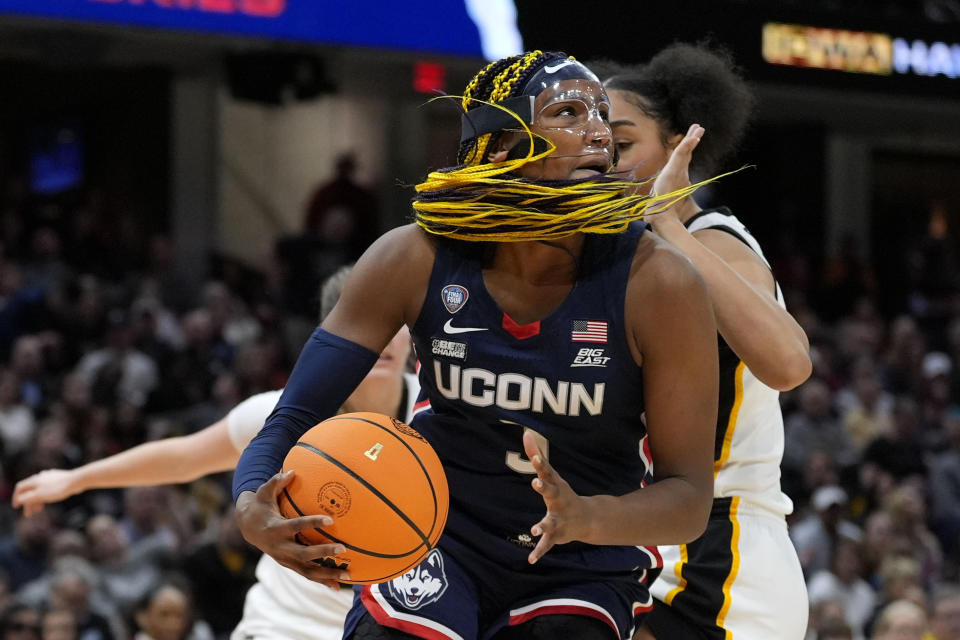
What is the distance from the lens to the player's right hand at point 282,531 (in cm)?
236

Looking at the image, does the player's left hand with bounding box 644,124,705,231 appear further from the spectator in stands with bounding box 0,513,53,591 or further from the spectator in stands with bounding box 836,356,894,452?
the spectator in stands with bounding box 836,356,894,452

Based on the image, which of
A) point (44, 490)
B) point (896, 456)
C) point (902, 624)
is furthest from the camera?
point (896, 456)

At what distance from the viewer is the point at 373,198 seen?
1263 centimetres

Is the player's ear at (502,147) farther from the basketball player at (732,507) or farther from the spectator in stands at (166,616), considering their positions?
the spectator in stands at (166,616)

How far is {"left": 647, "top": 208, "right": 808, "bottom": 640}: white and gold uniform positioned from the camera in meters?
3.23

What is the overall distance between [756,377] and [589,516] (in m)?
0.82

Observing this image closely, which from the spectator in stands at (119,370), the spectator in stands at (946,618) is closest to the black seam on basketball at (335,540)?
the spectator in stands at (946,618)

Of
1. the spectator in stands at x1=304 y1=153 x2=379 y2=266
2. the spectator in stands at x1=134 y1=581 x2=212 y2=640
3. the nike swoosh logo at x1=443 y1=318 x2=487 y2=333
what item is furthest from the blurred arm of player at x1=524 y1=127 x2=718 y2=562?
the spectator in stands at x1=304 y1=153 x2=379 y2=266

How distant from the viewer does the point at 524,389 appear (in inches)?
101

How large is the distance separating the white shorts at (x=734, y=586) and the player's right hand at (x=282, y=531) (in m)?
1.09

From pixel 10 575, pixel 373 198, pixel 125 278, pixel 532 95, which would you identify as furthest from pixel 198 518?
pixel 532 95

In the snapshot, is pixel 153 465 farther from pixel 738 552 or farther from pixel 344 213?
pixel 344 213

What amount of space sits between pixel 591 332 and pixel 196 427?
268 inches

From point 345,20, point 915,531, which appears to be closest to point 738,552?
point 915,531
